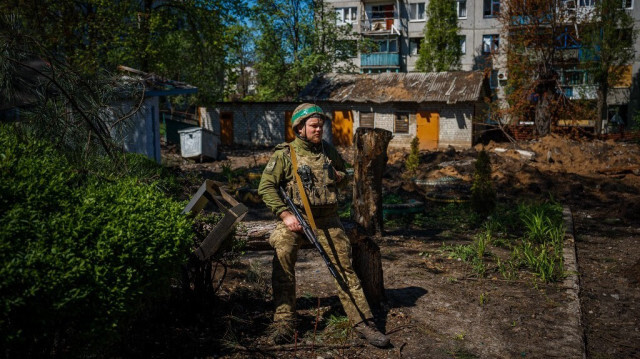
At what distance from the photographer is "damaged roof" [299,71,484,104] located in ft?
80.4

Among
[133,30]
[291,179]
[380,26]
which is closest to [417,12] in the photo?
[380,26]

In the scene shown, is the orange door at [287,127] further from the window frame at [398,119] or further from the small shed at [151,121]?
the small shed at [151,121]

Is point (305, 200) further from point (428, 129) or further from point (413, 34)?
point (413, 34)

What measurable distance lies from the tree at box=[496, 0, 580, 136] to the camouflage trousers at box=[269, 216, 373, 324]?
67.6 feet

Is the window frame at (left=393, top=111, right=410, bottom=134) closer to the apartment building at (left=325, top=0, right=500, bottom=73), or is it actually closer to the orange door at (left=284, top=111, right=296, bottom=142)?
the orange door at (left=284, top=111, right=296, bottom=142)

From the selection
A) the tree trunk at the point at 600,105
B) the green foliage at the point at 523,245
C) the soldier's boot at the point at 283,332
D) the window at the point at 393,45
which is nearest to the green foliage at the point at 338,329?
the soldier's boot at the point at 283,332

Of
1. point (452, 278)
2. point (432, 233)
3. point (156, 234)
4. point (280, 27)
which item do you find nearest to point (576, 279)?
point (452, 278)

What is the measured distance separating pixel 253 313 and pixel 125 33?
53.8 ft

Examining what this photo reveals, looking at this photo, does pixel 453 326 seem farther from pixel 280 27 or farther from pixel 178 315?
pixel 280 27

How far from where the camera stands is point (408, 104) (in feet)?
83.3

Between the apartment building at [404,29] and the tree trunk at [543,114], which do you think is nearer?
the tree trunk at [543,114]

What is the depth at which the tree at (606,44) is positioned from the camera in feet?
92.0

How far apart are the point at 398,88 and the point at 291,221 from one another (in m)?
22.9

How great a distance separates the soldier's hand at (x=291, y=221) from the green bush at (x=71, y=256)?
857mm
